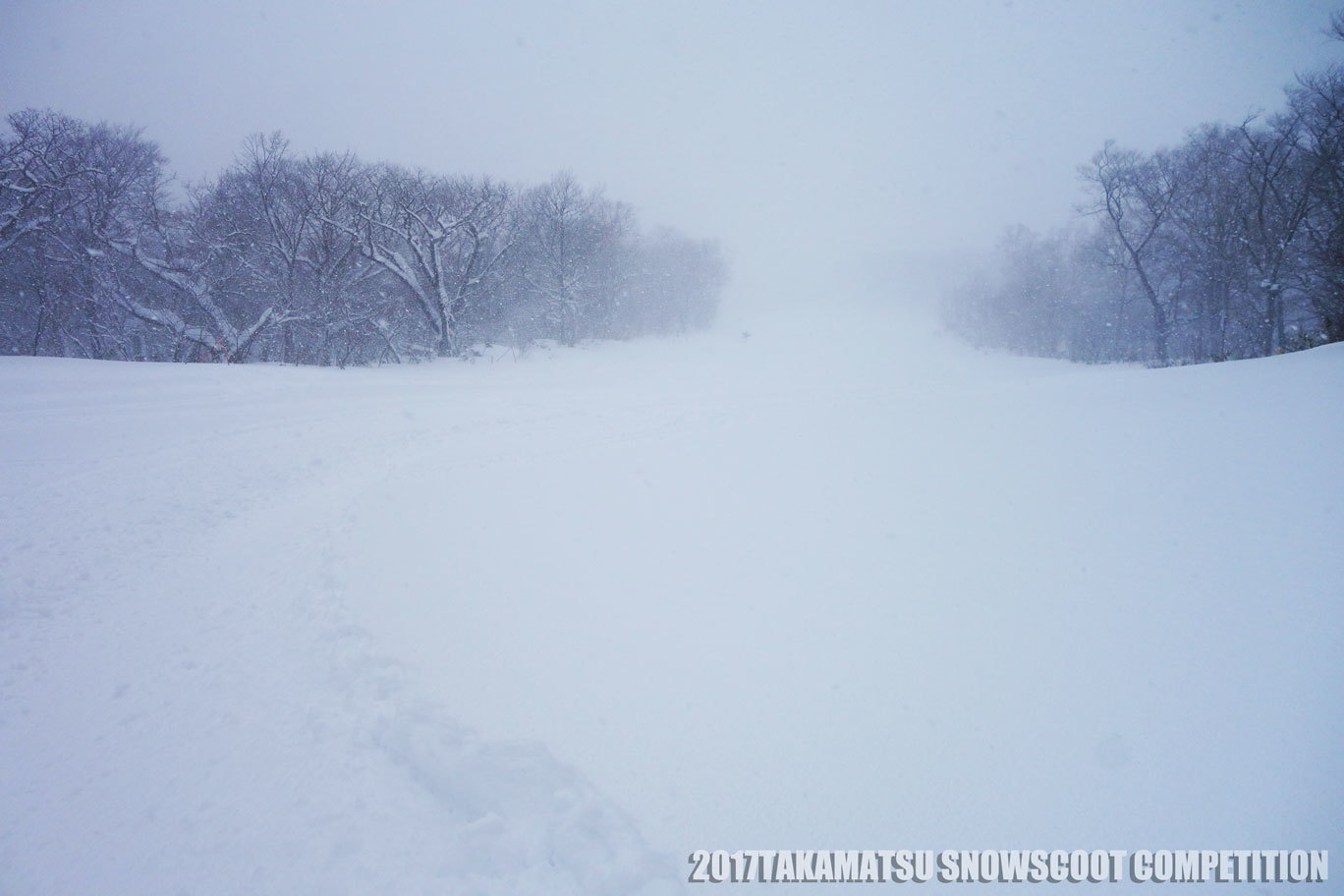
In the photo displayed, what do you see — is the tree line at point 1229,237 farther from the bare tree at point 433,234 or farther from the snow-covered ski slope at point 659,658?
the bare tree at point 433,234

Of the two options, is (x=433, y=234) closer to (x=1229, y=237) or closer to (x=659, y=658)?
(x=659, y=658)

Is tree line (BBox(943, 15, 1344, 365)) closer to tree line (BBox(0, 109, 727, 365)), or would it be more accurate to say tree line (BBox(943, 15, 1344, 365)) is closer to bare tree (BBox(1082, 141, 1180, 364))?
bare tree (BBox(1082, 141, 1180, 364))

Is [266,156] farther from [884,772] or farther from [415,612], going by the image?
[884,772]

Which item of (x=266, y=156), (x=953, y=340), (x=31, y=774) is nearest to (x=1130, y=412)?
(x=31, y=774)

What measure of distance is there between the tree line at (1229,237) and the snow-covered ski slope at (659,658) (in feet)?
52.9

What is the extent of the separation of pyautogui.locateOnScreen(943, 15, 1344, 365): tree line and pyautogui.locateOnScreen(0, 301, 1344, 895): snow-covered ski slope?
52.9ft

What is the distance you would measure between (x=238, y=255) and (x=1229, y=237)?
4762cm

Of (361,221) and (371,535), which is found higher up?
(361,221)

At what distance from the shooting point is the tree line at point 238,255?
21938mm

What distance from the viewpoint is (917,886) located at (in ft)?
7.51

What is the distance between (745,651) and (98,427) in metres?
12.4

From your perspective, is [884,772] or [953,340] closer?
[884,772]

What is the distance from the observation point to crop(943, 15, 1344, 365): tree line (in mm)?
18125

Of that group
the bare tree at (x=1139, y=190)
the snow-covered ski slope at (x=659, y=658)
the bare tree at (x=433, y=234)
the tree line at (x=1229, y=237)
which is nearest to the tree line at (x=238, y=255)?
the bare tree at (x=433, y=234)
